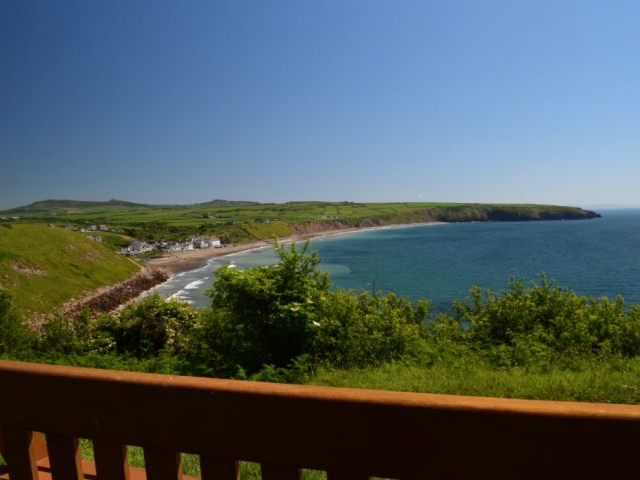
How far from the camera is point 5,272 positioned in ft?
178

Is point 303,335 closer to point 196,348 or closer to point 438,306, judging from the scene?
point 196,348

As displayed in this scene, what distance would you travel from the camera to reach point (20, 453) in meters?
2.10

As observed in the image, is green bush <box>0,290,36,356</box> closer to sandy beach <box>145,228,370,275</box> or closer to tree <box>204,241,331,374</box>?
tree <box>204,241,331,374</box>

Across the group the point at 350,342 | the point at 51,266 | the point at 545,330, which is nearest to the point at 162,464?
the point at 350,342

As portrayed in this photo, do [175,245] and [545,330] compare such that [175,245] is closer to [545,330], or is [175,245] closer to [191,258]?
[191,258]

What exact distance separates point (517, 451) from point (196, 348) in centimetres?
1599

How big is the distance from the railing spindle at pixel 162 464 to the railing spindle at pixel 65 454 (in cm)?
39

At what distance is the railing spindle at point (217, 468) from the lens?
1.76 m

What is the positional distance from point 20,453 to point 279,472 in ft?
4.30

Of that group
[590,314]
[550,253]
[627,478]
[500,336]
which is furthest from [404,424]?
[550,253]

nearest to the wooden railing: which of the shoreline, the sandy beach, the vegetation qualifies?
the vegetation

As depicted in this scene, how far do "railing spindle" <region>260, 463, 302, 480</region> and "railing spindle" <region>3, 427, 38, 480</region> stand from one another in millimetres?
1186

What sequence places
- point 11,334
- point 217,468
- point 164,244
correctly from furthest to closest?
1. point 164,244
2. point 11,334
3. point 217,468

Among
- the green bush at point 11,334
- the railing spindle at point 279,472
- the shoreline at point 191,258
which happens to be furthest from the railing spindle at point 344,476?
the shoreline at point 191,258
